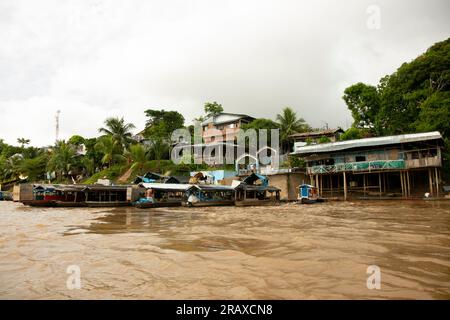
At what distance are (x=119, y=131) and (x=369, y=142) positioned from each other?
1227 inches

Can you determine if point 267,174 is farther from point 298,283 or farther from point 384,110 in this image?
point 298,283

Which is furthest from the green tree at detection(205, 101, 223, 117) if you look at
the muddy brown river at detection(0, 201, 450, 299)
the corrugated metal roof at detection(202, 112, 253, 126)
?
the muddy brown river at detection(0, 201, 450, 299)

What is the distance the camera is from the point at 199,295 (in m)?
3.67

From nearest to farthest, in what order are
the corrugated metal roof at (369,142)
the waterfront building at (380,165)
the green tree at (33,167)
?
the corrugated metal roof at (369,142), the waterfront building at (380,165), the green tree at (33,167)

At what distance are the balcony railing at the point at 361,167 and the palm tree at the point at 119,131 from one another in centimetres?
2542

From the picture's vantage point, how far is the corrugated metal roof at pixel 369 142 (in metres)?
23.5

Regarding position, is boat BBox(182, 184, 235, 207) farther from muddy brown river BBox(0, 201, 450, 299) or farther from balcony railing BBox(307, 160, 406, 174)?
muddy brown river BBox(0, 201, 450, 299)

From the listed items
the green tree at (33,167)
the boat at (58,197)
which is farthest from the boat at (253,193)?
the green tree at (33,167)

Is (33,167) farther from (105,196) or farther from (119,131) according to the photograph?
(105,196)

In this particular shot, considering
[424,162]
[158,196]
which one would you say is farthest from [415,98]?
[158,196]

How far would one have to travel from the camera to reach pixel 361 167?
26625 millimetres

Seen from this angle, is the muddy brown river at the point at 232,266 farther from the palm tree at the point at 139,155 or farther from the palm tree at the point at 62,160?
the palm tree at the point at 62,160

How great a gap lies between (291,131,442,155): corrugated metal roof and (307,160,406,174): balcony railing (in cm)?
164

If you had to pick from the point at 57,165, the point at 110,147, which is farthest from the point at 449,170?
the point at 57,165
